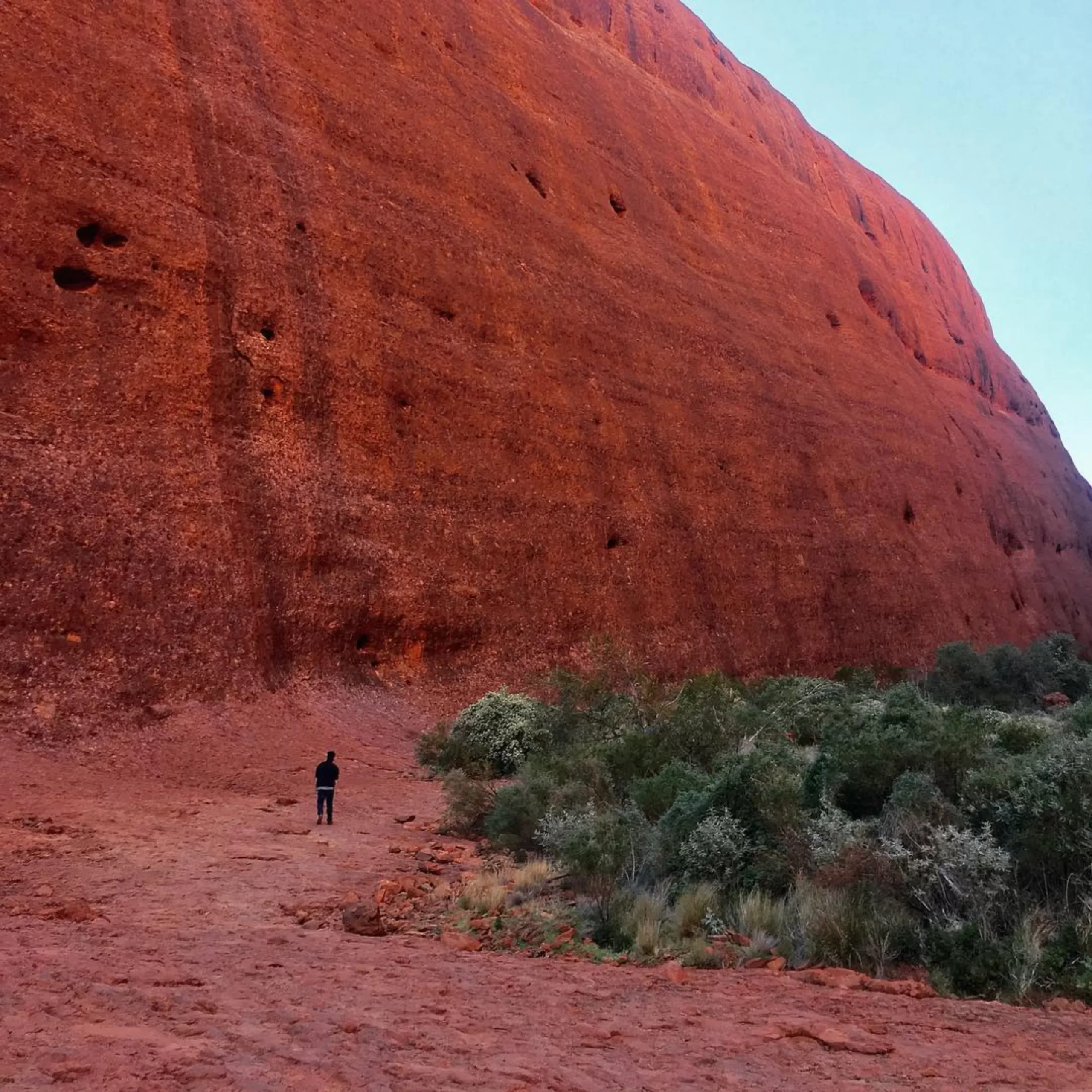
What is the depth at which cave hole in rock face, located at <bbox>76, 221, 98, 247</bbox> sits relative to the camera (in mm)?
12938

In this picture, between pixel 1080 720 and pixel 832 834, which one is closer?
pixel 832 834

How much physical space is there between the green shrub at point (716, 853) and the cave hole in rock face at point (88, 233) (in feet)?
38.7

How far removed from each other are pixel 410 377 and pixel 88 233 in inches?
208

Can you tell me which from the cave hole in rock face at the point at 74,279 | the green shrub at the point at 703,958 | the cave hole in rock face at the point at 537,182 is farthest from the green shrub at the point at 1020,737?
the cave hole in rock face at the point at 537,182

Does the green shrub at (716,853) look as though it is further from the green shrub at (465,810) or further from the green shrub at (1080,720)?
the green shrub at (1080,720)

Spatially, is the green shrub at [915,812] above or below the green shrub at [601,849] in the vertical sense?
above

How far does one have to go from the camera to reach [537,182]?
2138cm

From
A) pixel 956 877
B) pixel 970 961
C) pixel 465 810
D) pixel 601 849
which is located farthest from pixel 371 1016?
pixel 465 810

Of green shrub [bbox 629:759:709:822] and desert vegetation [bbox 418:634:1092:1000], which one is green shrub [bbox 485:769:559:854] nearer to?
desert vegetation [bbox 418:634:1092:1000]

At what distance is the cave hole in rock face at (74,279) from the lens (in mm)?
12586

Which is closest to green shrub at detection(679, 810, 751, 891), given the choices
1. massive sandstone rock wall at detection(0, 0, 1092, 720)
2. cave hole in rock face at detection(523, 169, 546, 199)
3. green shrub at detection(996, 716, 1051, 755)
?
green shrub at detection(996, 716, 1051, 755)

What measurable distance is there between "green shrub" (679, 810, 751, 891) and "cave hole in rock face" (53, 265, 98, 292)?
11.2 metres

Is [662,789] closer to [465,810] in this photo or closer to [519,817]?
[519,817]

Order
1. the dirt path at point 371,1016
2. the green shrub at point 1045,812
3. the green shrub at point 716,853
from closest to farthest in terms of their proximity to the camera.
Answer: the dirt path at point 371,1016 → the green shrub at point 1045,812 → the green shrub at point 716,853
